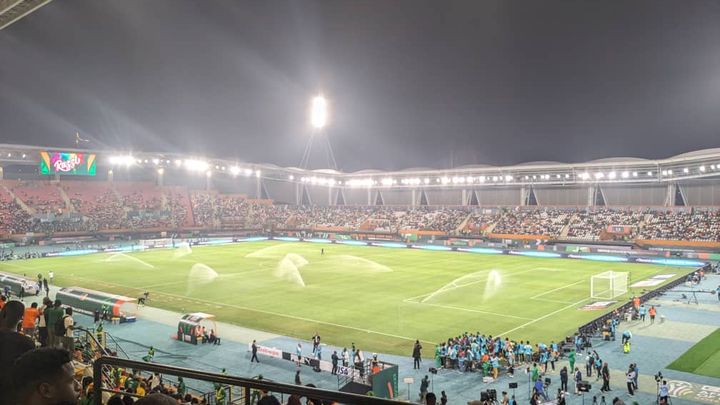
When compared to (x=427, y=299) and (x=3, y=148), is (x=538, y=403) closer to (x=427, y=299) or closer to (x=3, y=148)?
(x=427, y=299)

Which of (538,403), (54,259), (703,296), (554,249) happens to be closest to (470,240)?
(554,249)

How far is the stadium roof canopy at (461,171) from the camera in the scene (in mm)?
81812

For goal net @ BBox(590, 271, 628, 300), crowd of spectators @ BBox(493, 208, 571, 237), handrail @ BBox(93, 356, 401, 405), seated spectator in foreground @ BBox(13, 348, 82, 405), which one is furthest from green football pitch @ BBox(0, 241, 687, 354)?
seated spectator in foreground @ BBox(13, 348, 82, 405)

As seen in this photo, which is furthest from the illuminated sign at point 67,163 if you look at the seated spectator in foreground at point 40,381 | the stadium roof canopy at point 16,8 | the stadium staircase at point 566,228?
the seated spectator in foreground at point 40,381

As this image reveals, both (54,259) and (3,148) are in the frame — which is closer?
(54,259)

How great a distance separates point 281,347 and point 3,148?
79.0 metres

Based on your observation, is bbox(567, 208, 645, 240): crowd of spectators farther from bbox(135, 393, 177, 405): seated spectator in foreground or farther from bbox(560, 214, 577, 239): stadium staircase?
bbox(135, 393, 177, 405): seated spectator in foreground

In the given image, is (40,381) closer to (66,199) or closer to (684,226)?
(684,226)

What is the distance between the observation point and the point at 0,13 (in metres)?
18.9

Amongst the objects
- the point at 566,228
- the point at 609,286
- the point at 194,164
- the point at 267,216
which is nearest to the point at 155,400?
the point at 609,286

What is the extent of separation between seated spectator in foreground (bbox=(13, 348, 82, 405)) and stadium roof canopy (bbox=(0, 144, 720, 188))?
282 feet

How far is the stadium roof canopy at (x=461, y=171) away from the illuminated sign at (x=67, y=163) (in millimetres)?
1596

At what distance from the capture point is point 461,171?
4188 inches

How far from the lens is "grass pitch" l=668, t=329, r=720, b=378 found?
26500 mm
